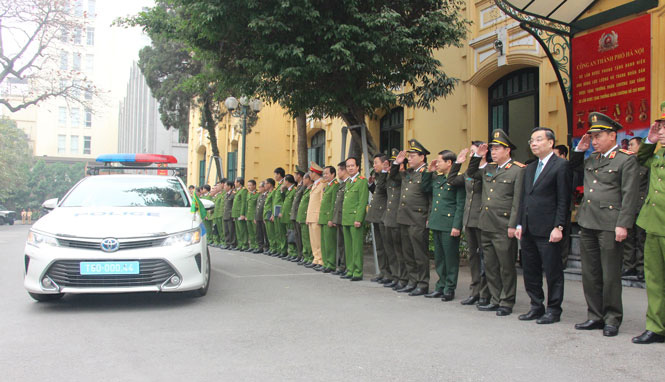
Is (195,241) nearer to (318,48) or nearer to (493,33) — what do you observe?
(318,48)

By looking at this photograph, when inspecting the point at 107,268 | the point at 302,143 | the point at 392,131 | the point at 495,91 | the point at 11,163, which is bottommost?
the point at 107,268

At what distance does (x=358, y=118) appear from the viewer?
37.1 ft

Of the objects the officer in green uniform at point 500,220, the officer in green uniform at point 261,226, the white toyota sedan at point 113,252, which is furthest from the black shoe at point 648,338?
the officer in green uniform at point 261,226

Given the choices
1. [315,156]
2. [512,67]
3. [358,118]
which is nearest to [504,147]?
[358,118]

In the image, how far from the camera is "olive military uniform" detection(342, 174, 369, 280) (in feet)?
30.0

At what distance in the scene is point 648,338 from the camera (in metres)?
5.03

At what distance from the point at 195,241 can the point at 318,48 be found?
468 cm

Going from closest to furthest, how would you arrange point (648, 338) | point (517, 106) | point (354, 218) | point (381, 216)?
1. point (648, 338)
2. point (381, 216)
3. point (354, 218)
4. point (517, 106)

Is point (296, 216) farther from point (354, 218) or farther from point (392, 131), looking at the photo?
point (392, 131)

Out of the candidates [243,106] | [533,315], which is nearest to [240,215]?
[243,106]

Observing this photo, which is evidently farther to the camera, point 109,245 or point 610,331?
point 109,245

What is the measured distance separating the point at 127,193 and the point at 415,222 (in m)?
3.79

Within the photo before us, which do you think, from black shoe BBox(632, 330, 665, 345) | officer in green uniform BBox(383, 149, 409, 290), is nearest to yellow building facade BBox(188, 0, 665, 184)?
officer in green uniform BBox(383, 149, 409, 290)

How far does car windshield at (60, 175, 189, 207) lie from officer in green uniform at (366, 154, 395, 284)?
2.87m
